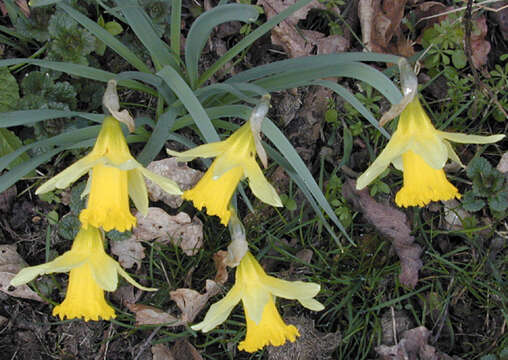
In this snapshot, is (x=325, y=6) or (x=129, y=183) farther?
(x=325, y=6)

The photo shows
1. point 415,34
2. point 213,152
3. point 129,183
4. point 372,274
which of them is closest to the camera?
point 213,152

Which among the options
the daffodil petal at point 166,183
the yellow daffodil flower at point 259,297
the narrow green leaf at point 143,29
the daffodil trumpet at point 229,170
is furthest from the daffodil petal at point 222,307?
the narrow green leaf at point 143,29

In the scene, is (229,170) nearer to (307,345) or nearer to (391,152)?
(391,152)

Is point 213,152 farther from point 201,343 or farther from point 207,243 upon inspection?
point 201,343

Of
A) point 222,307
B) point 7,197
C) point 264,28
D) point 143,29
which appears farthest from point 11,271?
point 264,28

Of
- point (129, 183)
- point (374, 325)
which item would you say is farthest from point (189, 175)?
point (374, 325)

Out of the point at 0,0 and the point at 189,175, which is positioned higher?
the point at 0,0

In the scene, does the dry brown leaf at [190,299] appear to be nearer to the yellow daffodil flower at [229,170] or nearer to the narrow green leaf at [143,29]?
the yellow daffodil flower at [229,170]
